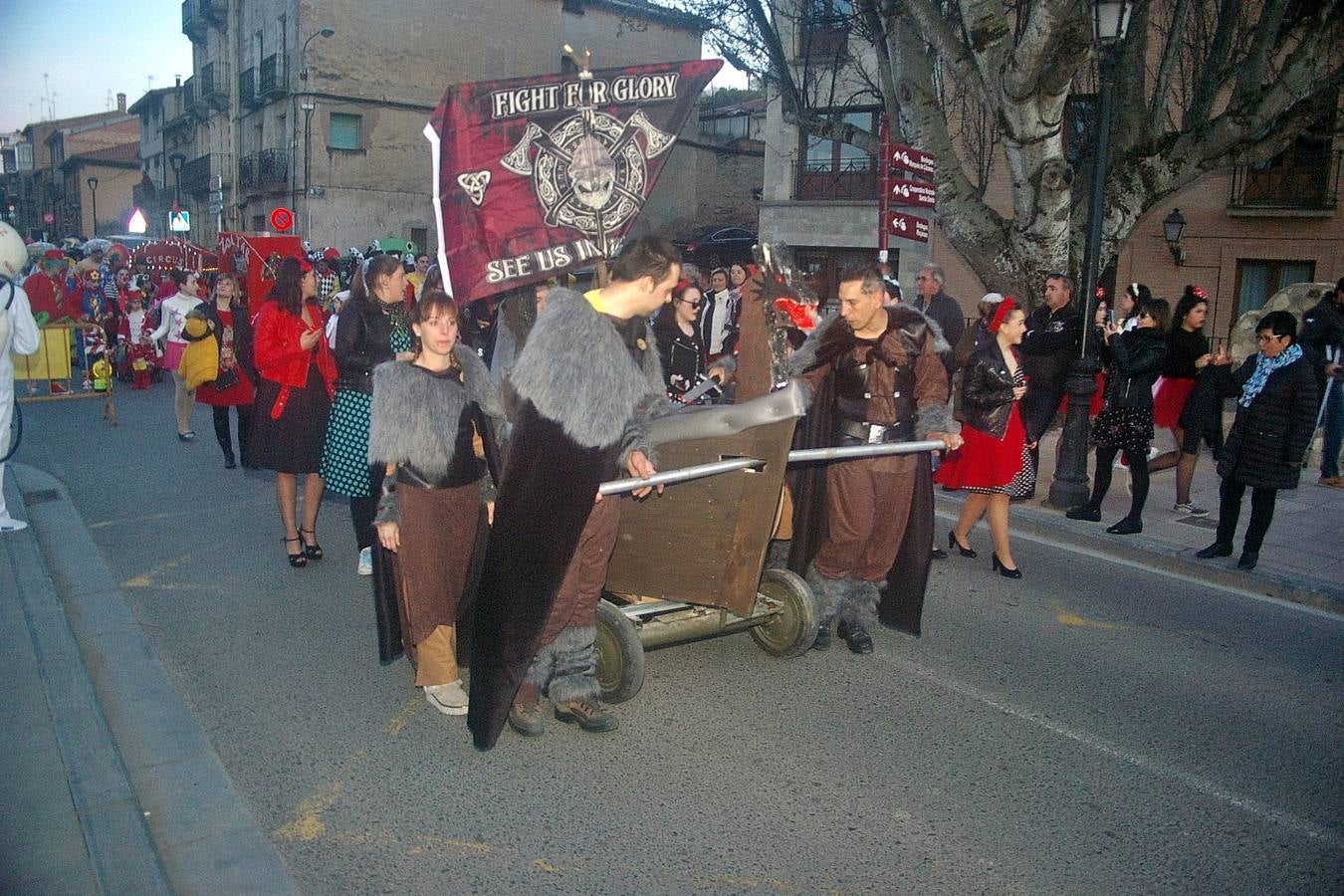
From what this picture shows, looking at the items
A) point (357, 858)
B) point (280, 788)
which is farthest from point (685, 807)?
point (280, 788)

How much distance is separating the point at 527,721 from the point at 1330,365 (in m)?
8.16

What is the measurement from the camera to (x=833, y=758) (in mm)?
4289

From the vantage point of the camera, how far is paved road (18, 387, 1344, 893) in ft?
11.6

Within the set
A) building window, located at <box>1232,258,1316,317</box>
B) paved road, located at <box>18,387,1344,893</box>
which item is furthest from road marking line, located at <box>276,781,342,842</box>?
building window, located at <box>1232,258,1316,317</box>

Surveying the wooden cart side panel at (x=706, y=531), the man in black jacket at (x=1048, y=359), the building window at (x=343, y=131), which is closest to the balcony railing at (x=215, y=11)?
the building window at (x=343, y=131)

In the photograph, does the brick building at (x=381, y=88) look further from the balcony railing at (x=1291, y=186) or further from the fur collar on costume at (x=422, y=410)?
the fur collar on costume at (x=422, y=410)

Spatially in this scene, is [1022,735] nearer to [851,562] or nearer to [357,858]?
[851,562]

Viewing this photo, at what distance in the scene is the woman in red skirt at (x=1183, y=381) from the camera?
349 inches

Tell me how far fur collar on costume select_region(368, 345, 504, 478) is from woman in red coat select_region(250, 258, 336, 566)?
8.55 feet

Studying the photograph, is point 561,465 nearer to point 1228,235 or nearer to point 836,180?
point 1228,235

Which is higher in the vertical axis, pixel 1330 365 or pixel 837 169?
pixel 837 169

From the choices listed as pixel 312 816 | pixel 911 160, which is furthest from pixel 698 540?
pixel 911 160

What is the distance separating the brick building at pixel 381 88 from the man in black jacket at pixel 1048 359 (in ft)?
89.5

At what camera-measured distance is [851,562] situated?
5434mm
